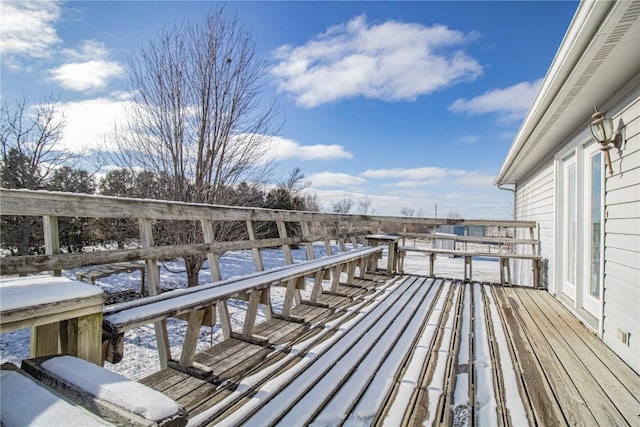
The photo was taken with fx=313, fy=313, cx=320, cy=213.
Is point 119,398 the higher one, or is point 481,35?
point 481,35

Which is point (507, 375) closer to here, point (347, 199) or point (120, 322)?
point (120, 322)

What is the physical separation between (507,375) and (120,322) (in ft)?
7.67

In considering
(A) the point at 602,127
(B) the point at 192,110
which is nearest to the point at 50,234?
(A) the point at 602,127

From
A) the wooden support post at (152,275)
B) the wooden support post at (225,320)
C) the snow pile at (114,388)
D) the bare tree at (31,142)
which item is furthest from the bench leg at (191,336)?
the bare tree at (31,142)

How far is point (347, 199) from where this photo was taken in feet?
100

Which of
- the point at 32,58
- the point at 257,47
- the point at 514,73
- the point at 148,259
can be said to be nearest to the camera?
the point at 148,259

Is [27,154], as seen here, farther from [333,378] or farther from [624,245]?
[624,245]

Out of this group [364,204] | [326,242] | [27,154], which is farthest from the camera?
[364,204]

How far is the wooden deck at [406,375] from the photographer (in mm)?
1617

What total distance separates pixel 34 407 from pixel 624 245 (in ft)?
12.1

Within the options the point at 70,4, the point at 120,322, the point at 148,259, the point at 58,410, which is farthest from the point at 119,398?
the point at 70,4

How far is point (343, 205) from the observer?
2941cm

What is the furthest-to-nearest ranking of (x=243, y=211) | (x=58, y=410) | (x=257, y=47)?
(x=257, y=47), (x=243, y=211), (x=58, y=410)

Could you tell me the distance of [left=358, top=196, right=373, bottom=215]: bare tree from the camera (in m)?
33.0
